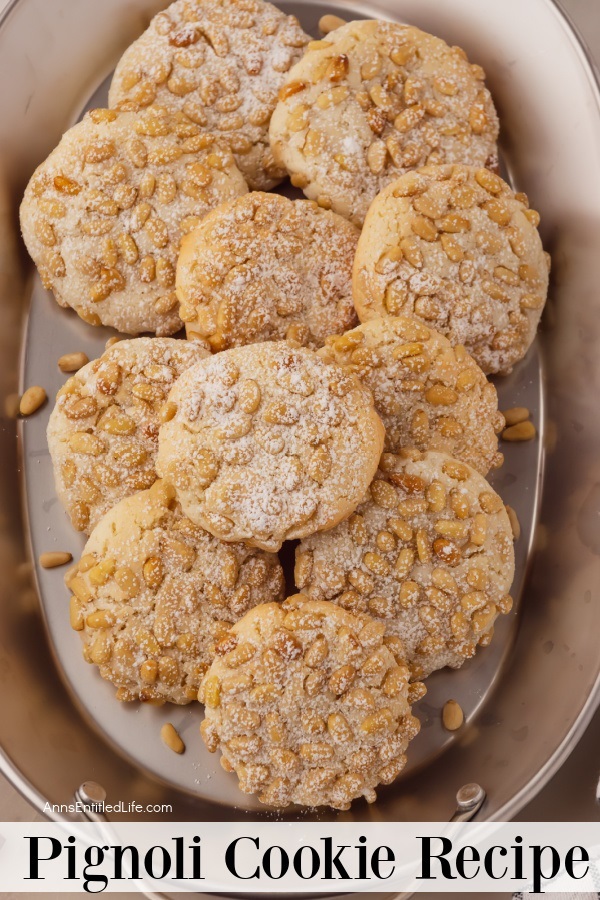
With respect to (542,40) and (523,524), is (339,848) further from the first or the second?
(542,40)

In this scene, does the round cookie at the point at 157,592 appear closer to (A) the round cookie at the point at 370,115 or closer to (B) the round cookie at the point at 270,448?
(B) the round cookie at the point at 270,448

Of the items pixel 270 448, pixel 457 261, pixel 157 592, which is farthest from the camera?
pixel 457 261

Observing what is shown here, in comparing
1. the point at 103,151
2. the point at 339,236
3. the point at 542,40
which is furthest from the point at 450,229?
the point at 103,151

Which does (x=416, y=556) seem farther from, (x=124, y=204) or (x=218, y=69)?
(x=218, y=69)

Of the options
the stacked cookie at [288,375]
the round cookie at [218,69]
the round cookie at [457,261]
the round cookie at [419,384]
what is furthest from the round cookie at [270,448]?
the round cookie at [218,69]

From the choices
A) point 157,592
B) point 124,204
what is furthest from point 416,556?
point 124,204

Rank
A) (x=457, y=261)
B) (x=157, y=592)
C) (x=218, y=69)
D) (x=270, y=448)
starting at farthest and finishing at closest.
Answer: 1. (x=218, y=69)
2. (x=457, y=261)
3. (x=157, y=592)
4. (x=270, y=448)

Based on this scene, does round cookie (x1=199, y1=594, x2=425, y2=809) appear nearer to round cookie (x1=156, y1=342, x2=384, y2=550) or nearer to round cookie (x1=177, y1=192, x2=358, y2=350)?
round cookie (x1=156, y1=342, x2=384, y2=550)

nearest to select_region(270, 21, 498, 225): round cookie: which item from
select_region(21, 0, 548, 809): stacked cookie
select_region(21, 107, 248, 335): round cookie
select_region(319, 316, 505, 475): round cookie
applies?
select_region(21, 0, 548, 809): stacked cookie
